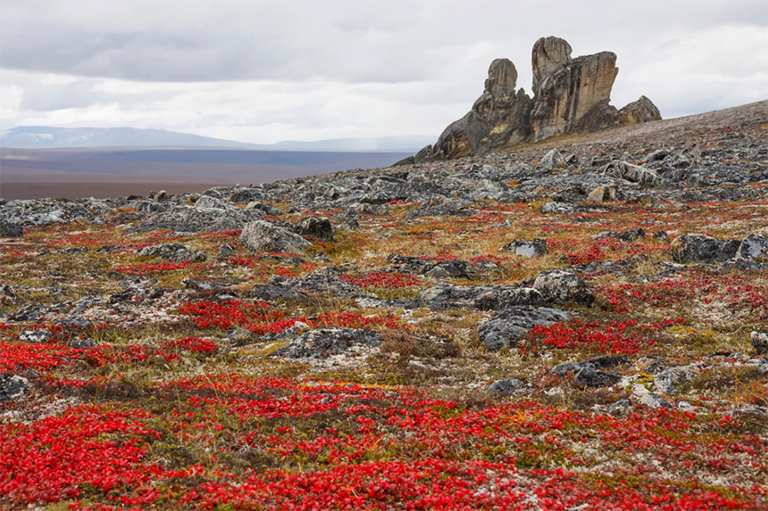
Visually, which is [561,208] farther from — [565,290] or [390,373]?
[390,373]

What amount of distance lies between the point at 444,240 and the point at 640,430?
26.8 metres

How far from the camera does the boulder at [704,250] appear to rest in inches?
894

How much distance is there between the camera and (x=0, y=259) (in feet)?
98.1

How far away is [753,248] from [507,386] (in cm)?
1761

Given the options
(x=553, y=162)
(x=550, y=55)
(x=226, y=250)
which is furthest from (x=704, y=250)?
(x=550, y=55)

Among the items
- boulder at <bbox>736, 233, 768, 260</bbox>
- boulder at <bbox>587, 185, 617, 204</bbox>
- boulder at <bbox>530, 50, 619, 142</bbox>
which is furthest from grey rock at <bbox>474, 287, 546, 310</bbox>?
boulder at <bbox>530, 50, 619, 142</bbox>

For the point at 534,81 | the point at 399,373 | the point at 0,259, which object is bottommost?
the point at 399,373

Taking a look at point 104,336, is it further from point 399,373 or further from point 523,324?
point 523,324

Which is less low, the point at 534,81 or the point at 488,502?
the point at 534,81

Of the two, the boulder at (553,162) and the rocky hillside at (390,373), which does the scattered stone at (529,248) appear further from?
the boulder at (553,162)

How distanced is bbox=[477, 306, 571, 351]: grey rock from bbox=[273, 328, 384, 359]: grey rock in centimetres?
355

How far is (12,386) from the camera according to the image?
10.9 meters

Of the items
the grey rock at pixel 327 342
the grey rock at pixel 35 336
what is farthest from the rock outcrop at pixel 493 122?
the grey rock at pixel 35 336

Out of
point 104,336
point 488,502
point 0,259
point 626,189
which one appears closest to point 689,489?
point 488,502
